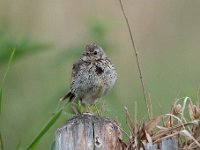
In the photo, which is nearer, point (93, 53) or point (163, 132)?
point (163, 132)

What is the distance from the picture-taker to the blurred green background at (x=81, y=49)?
929cm

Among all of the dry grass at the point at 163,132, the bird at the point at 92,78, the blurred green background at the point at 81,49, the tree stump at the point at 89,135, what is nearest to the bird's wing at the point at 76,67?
the bird at the point at 92,78

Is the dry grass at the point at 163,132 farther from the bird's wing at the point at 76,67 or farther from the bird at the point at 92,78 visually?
the bird's wing at the point at 76,67

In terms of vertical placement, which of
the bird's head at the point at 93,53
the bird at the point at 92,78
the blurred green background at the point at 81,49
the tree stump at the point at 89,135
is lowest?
the tree stump at the point at 89,135

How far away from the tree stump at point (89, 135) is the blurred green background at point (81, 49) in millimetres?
2524

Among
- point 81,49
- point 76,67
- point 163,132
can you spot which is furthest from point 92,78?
point 81,49

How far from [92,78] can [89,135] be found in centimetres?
192

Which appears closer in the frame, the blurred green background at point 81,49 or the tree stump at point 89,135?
the tree stump at point 89,135

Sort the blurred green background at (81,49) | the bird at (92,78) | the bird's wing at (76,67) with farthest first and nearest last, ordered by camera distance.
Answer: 1. the blurred green background at (81,49)
2. the bird's wing at (76,67)
3. the bird at (92,78)

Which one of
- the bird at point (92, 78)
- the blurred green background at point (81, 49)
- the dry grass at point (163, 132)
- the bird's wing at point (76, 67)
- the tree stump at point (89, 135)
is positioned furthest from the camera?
the blurred green background at point (81, 49)

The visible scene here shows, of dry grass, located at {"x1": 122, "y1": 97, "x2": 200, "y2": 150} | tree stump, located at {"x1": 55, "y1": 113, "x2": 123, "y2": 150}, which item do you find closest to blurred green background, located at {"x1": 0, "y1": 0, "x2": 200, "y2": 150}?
dry grass, located at {"x1": 122, "y1": 97, "x2": 200, "y2": 150}

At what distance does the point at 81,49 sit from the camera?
31.1 ft

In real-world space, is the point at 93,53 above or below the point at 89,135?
above

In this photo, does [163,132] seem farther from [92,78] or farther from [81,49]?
[81,49]
